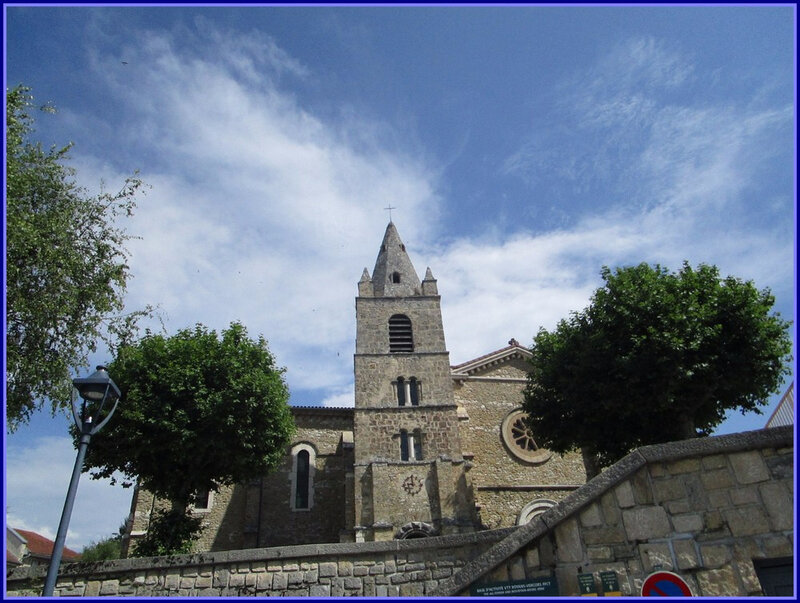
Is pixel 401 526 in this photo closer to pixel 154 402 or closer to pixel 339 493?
pixel 339 493

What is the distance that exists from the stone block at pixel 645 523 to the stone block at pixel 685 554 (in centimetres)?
18

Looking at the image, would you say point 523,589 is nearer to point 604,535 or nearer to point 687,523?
point 604,535

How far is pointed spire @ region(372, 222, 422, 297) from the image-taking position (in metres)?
30.3

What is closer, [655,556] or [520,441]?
[655,556]

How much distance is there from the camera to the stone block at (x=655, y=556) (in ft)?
22.1

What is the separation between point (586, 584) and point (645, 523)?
109 cm

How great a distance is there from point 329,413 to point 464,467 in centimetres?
749

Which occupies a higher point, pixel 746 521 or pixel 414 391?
pixel 414 391

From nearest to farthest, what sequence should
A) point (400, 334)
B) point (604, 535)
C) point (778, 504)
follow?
point (778, 504) < point (604, 535) < point (400, 334)

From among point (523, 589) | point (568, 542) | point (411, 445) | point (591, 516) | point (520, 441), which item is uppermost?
point (520, 441)

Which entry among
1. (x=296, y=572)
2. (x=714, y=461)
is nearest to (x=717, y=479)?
(x=714, y=461)

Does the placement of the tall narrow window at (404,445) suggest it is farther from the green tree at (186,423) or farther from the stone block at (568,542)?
the stone block at (568,542)

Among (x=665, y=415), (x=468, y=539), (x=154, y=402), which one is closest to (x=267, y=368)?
(x=154, y=402)

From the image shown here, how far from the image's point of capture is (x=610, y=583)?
690 centimetres
